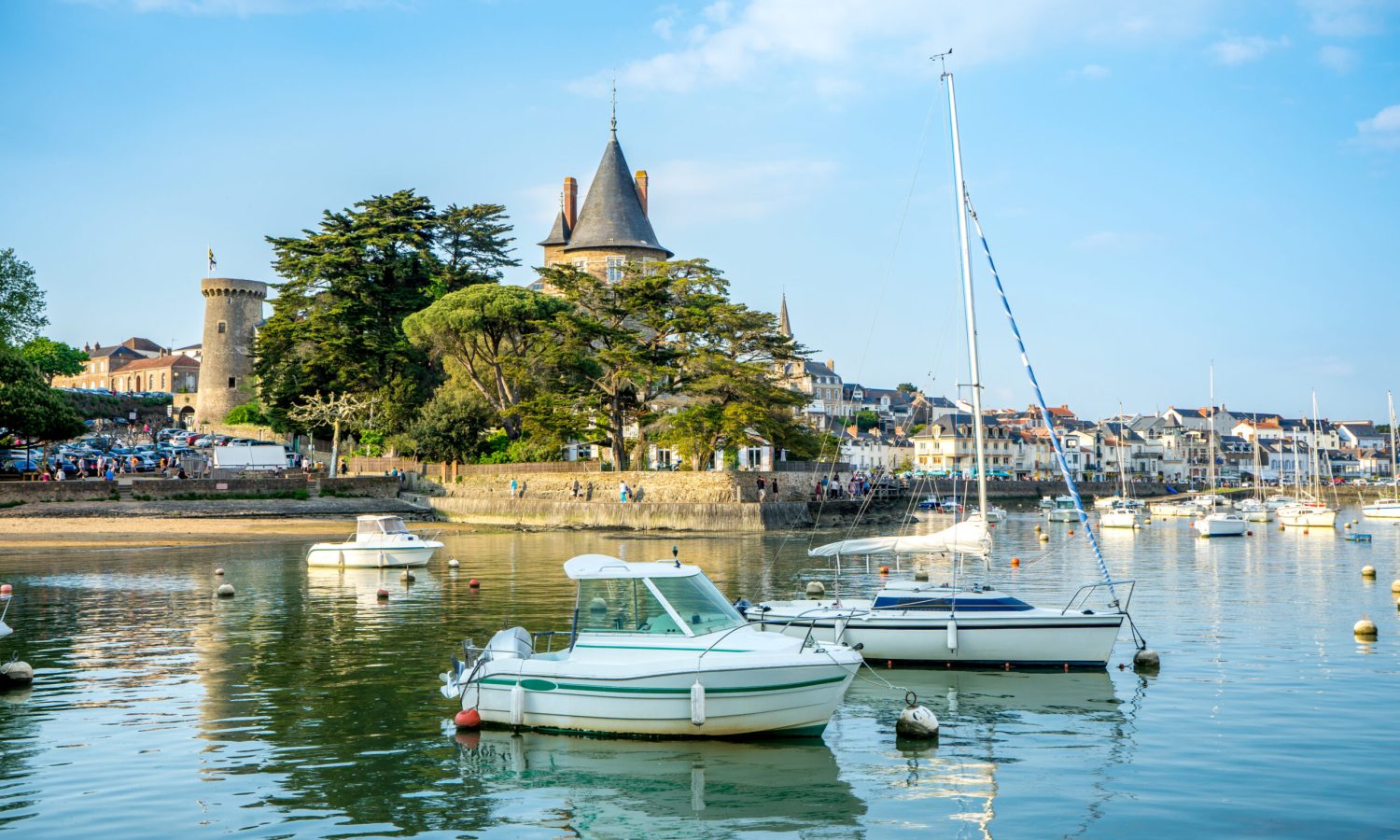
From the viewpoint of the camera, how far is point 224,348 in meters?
97.2

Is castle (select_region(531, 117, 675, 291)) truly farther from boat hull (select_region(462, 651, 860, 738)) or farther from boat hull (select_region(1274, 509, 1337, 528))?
boat hull (select_region(462, 651, 860, 738))

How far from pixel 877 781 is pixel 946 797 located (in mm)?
870

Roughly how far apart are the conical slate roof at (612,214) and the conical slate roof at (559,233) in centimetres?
751

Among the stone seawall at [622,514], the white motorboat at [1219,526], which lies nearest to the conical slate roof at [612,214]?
the stone seawall at [622,514]

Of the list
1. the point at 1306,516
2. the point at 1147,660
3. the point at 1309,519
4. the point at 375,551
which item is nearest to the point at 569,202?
the point at 1306,516

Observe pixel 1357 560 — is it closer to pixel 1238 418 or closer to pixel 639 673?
pixel 639 673

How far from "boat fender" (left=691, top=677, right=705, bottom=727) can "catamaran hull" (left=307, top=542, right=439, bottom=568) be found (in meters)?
23.0

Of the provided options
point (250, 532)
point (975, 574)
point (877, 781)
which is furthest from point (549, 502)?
point (877, 781)

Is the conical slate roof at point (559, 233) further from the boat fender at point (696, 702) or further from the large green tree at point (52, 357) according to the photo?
the boat fender at point (696, 702)

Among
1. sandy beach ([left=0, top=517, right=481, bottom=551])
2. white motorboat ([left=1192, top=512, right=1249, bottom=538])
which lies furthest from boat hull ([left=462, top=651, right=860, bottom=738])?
white motorboat ([left=1192, top=512, right=1249, bottom=538])

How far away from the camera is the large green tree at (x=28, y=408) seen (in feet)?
164

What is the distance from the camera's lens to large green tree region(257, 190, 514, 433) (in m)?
66.5

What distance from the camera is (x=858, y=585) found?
30.4 metres

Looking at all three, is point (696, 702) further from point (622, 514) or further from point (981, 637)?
point (622, 514)
